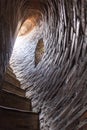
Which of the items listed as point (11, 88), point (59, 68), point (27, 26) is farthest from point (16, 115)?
point (27, 26)

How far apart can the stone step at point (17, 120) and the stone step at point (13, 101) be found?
0.33m

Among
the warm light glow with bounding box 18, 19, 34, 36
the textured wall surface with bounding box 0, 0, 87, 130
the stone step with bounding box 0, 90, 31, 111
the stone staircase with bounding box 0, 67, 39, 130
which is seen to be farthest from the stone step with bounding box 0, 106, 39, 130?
the warm light glow with bounding box 18, 19, 34, 36

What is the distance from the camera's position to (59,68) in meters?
3.09

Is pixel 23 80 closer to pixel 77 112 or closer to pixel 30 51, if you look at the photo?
pixel 30 51

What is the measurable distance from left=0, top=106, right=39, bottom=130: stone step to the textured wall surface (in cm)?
11

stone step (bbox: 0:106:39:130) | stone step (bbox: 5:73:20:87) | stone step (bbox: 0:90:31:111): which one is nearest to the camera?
stone step (bbox: 0:106:39:130)

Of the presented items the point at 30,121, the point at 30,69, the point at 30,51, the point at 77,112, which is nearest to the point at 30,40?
the point at 30,51

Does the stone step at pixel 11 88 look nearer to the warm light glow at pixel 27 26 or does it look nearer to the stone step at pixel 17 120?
the stone step at pixel 17 120

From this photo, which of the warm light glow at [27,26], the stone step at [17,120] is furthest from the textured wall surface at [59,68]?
the warm light glow at [27,26]

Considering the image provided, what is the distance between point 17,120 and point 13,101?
0.55 metres

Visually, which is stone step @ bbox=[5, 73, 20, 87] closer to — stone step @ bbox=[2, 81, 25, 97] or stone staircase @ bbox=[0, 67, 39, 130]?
stone step @ bbox=[2, 81, 25, 97]

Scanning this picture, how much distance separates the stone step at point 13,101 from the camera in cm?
322

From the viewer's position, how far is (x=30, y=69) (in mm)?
4633

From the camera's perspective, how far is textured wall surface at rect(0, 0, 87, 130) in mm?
2266
